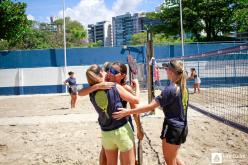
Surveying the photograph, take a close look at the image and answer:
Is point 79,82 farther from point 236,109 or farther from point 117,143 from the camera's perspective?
point 117,143

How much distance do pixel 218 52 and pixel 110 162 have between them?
3.33 metres

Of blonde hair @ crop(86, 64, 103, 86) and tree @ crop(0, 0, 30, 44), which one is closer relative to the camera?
blonde hair @ crop(86, 64, 103, 86)

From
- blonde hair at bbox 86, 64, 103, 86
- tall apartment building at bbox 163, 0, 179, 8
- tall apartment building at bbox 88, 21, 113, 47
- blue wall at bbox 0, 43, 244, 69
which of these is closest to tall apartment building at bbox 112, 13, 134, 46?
tall apartment building at bbox 88, 21, 113, 47

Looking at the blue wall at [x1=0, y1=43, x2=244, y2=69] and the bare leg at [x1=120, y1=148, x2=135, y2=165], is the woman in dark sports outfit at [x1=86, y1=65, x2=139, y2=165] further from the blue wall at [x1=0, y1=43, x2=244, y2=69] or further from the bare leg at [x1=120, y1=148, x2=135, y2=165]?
the blue wall at [x1=0, y1=43, x2=244, y2=69]

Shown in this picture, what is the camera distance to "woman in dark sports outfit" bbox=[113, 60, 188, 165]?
456 cm

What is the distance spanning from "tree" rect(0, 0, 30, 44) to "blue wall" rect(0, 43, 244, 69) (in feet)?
5.49

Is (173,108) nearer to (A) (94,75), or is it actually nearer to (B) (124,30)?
(A) (94,75)

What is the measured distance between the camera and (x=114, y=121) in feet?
14.3

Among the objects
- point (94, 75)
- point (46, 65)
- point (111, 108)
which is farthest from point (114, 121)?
point (46, 65)

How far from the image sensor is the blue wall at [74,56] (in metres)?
27.5

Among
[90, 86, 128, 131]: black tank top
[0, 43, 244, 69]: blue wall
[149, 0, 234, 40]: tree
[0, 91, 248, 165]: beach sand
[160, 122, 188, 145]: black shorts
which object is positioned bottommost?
[0, 91, 248, 165]: beach sand

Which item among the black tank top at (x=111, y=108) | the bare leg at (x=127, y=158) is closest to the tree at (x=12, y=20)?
the black tank top at (x=111, y=108)

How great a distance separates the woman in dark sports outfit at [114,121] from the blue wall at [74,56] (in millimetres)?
23143

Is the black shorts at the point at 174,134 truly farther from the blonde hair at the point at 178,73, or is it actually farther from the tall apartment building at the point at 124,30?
the tall apartment building at the point at 124,30
